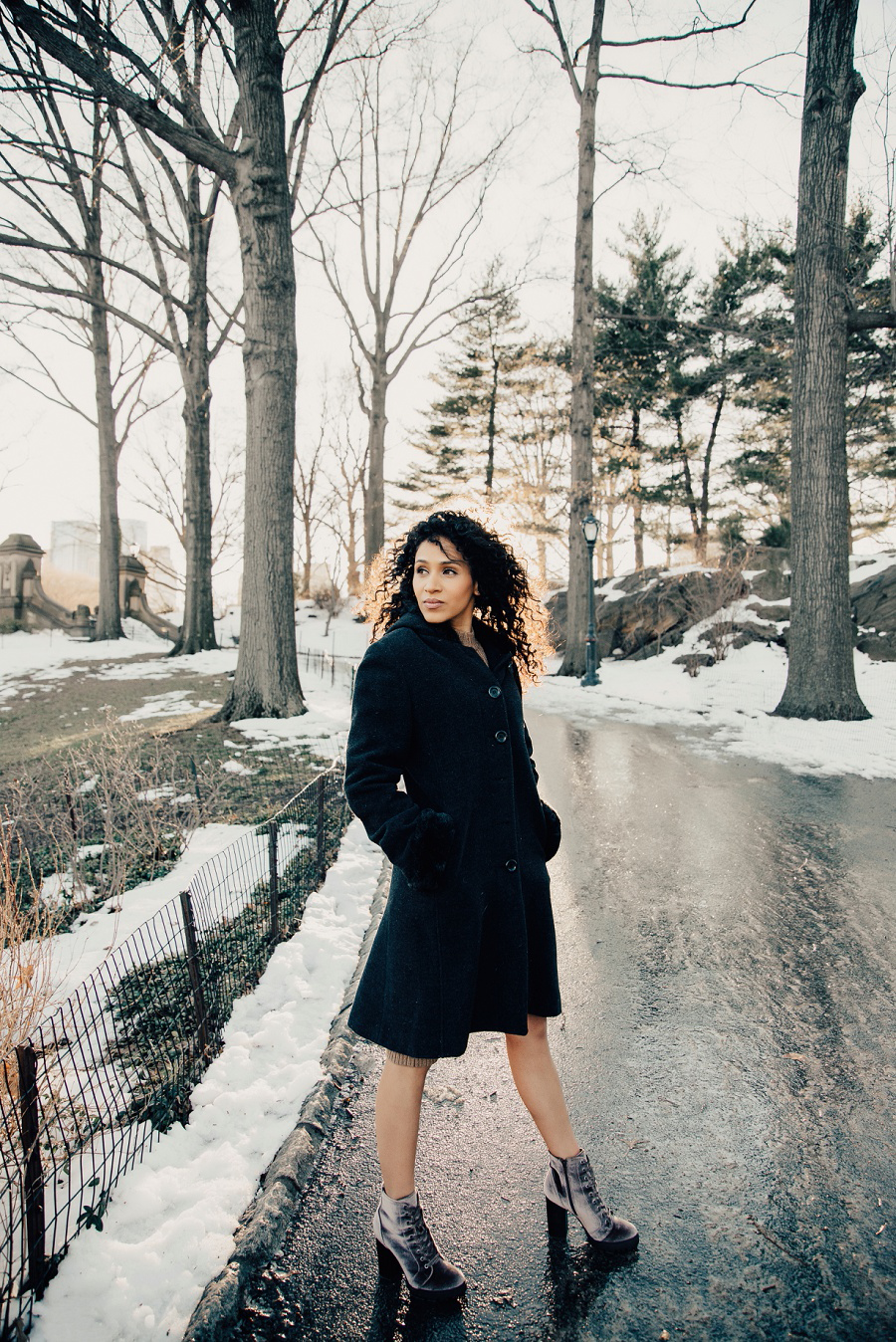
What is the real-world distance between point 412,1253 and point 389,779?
1.20 meters

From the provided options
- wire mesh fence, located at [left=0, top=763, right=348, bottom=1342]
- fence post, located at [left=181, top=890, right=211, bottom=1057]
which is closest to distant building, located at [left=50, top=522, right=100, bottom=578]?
wire mesh fence, located at [left=0, top=763, right=348, bottom=1342]

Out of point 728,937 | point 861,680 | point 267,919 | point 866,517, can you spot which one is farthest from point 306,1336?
point 866,517

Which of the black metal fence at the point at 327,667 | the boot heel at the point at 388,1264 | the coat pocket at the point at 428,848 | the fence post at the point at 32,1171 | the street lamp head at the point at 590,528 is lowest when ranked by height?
the boot heel at the point at 388,1264

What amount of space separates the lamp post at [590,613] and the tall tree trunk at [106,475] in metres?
15.2

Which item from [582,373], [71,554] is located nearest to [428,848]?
[582,373]

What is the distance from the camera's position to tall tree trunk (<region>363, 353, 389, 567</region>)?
21.5 m

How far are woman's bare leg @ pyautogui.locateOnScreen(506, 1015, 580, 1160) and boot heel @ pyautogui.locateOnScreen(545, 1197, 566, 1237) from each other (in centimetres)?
15

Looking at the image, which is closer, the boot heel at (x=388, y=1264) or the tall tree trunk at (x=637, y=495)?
the boot heel at (x=388, y=1264)

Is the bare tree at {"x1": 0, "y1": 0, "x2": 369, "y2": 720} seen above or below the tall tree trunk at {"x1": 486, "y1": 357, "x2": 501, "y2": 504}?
below

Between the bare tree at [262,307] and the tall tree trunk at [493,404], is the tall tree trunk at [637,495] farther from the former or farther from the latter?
the bare tree at [262,307]

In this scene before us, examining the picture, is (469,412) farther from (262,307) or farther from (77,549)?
(77,549)

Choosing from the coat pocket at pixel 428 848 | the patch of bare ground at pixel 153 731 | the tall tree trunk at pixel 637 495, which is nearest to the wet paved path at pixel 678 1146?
the coat pocket at pixel 428 848

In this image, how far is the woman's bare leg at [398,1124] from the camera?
1868 mm

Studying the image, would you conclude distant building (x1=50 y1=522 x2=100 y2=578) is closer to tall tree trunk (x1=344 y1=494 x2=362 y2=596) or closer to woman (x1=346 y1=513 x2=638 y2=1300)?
tall tree trunk (x1=344 y1=494 x2=362 y2=596)
